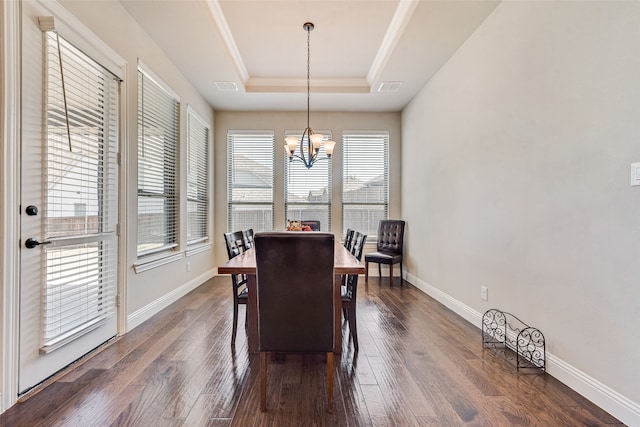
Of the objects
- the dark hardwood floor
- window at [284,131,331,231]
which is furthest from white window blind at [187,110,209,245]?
the dark hardwood floor

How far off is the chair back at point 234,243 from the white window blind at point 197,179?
1.50m

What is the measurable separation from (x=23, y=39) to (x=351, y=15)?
2575mm

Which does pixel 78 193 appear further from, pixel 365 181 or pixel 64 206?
pixel 365 181

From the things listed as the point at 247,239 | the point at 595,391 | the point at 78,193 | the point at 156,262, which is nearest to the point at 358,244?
the point at 247,239

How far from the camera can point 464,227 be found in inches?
123

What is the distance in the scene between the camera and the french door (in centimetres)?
179

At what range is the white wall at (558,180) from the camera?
1560mm

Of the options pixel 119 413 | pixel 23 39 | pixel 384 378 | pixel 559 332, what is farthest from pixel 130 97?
pixel 559 332

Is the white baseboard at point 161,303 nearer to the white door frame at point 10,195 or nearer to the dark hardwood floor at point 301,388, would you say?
the dark hardwood floor at point 301,388

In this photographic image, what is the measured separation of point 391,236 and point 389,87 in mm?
2233

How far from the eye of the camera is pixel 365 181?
527 centimetres

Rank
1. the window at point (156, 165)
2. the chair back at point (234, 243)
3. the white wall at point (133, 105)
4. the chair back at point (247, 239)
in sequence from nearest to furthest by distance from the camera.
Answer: the white wall at point (133, 105)
the chair back at point (234, 243)
the window at point (156, 165)
the chair back at point (247, 239)

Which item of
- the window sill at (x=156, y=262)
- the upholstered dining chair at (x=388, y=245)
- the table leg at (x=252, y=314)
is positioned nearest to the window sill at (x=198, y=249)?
the window sill at (x=156, y=262)

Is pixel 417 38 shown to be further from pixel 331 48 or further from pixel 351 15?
pixel 331 48
